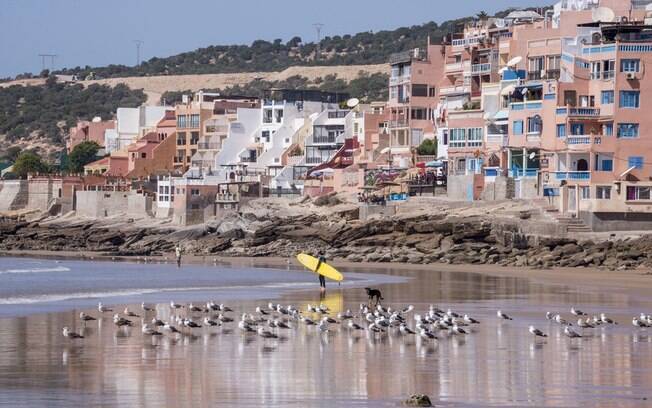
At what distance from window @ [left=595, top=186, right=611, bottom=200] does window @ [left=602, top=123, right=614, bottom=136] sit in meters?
3.19

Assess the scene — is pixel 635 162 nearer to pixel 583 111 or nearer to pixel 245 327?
pixel 583 111

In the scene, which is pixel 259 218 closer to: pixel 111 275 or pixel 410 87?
pixel 410 87

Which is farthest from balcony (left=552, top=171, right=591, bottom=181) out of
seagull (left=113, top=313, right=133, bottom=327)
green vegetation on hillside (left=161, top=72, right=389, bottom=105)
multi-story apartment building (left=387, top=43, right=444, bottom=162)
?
green vegetation on hillside (left=161, top=72, right=389, bottom=105)

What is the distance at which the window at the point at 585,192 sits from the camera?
2427 inches

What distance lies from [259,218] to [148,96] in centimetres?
12524

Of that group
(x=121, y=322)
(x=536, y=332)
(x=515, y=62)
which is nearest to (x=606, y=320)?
(x=536, y=332)

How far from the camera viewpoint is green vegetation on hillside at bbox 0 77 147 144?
171m

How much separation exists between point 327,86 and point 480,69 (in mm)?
94451

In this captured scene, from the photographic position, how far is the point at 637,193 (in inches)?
2392

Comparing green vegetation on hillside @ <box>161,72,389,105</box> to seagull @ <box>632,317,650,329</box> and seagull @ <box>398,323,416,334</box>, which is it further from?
seagull @ <box>398,323,416,334</box>

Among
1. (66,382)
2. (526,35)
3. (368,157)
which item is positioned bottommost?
(66,382)

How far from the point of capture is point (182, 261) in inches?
2682

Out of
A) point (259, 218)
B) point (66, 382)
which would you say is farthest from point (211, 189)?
point (66, 382)

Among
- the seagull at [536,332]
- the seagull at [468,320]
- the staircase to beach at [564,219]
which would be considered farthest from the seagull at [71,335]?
the staircase to beach at [564,219]
